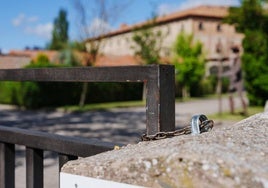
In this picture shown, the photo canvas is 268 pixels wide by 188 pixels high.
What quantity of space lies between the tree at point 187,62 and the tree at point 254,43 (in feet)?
36.5

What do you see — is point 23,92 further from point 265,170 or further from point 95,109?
point 265,170

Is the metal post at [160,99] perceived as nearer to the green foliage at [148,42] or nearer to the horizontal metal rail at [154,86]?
the horizontal metal rail at [154,86]

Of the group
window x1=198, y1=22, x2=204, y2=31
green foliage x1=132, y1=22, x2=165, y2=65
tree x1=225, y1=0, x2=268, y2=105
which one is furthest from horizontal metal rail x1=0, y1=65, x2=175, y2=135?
window x1=198, y1=22, x2=204, y2=31

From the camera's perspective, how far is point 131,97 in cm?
3173

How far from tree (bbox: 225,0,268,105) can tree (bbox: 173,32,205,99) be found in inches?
438

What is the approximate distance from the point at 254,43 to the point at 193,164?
23.0m

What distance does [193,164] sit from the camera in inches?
33.2

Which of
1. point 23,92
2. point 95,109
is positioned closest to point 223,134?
point 95,109

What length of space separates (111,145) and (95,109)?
21.8m

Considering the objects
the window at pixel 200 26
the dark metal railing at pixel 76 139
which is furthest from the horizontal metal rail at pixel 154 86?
the window at pixel 200 26

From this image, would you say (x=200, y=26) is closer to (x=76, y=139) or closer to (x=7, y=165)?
(x=7, y=165)

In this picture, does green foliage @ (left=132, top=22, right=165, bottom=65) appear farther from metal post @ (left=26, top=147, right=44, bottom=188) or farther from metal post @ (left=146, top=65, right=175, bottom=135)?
metal post @ (left=146, top=65, right=175, bottom=135)

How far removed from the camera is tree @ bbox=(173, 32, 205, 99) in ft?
116

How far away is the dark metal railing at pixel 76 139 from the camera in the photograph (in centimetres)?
136
